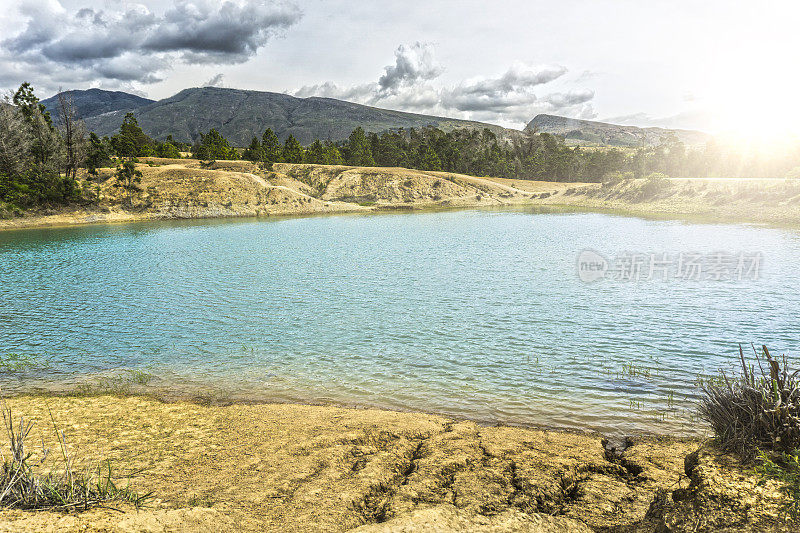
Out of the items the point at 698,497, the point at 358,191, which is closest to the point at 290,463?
the point at 698,497

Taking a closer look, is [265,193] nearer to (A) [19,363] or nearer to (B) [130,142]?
(B) [130,142]


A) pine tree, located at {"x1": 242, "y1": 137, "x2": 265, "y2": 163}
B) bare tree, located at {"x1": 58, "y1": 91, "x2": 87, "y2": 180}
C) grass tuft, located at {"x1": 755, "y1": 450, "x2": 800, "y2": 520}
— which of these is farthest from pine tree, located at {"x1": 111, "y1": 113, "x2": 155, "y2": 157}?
grass tuft, located at {"x1": 755, "y1": 450, "x2": 800, "y2": 520}

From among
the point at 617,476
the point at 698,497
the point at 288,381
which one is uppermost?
the point at 698,497

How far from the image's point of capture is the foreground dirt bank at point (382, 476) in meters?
5.71

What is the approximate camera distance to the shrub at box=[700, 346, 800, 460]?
6051mm

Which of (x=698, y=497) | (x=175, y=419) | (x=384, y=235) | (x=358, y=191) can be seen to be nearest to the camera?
(x=698, y=497)

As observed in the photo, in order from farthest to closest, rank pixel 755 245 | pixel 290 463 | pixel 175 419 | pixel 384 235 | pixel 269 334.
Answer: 1. pixel 384 235
2. pixel 755 245
3. pixel 269 334
4. pixel 175 419
5. pixel 290 463

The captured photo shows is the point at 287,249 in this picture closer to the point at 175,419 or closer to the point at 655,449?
the point at 175,419

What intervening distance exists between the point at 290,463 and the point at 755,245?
41.3 meters

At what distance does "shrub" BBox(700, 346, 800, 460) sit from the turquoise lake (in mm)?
3330

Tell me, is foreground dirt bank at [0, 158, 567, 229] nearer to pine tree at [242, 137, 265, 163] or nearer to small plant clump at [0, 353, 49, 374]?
pine tree at [242, 137, 265, 163]

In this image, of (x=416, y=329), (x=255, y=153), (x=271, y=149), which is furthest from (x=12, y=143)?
(x=416, y=329)

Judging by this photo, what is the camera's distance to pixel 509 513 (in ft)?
20.5

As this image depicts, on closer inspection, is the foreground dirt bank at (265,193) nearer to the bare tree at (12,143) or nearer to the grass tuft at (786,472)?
the bare tree at (12,143)
